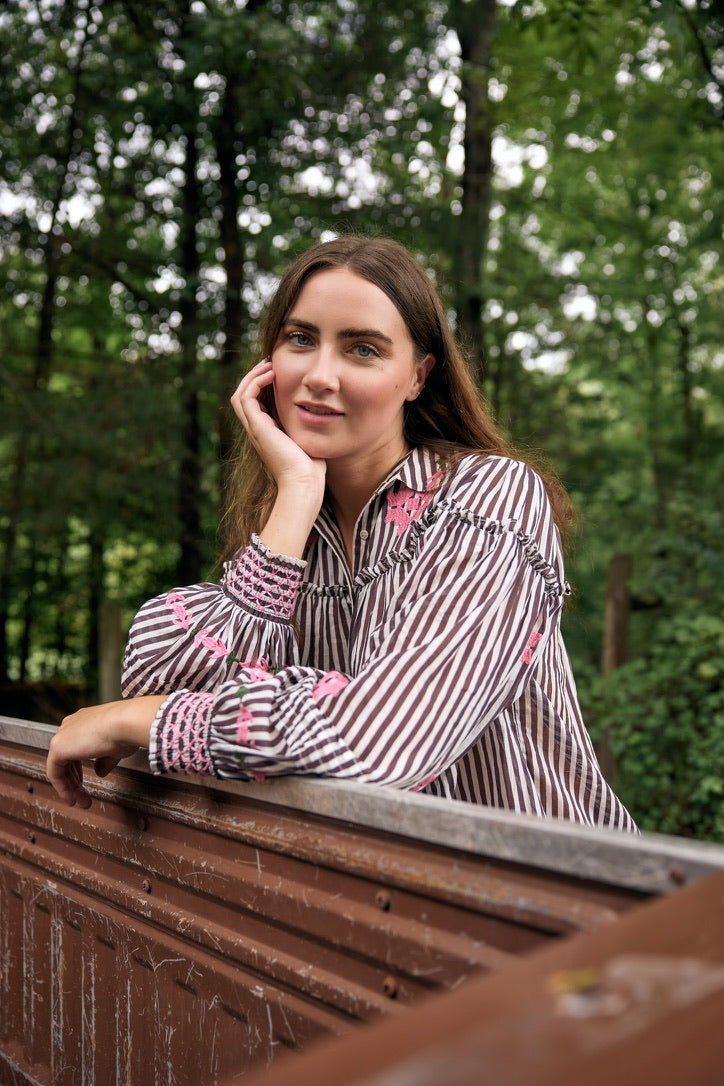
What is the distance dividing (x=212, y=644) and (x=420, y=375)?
0.90 metres

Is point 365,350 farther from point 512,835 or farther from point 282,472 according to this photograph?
point 512,835

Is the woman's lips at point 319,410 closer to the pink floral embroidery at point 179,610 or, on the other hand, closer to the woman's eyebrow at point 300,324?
the woman's eyebrow at point 300,324

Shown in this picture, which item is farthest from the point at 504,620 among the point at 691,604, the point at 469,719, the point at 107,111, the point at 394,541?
the point at 107,111

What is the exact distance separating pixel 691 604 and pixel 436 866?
6460 mm

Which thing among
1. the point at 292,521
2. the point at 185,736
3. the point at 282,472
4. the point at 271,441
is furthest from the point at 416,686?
the point at 271,441

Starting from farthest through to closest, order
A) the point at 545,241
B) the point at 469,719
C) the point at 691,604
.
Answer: the point at 545,241 → the point at 691,604 → the point at 469,719

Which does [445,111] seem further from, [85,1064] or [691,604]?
[85,1064]

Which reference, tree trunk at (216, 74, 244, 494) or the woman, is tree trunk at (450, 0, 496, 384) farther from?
the woman

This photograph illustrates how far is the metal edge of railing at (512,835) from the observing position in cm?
115

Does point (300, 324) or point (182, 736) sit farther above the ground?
point (300, 324)

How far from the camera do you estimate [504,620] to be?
1.92m

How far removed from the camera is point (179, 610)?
7.47 feet

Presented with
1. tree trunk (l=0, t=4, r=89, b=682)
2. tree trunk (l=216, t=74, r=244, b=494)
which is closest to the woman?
tree trunk (l=216, t=74, r=244, b=494)

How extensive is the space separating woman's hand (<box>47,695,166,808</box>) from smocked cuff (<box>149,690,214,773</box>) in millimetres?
31
